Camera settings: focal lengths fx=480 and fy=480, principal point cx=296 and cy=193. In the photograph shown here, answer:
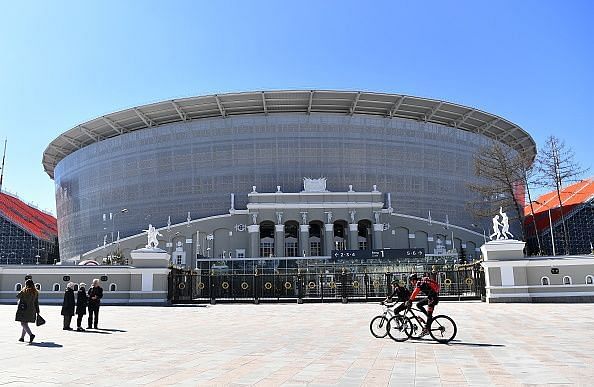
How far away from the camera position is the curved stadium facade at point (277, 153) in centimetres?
6856

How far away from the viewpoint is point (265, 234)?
6938 cm

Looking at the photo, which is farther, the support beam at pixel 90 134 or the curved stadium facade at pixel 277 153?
the support beam at pixel 90 134

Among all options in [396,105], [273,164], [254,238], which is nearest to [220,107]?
[273,164]

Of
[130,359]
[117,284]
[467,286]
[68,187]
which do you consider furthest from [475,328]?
[68,187]

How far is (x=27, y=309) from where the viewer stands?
1304cm

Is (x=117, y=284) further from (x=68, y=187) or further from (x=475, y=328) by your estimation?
(x=68, y=187)

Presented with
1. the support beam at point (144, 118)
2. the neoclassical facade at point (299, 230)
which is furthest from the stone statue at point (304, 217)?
the support beam at point (144, 118)

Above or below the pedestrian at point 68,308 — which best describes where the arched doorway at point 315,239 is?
above

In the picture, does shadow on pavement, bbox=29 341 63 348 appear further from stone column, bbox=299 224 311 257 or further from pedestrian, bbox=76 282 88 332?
stone column, bbox=299 224 311 257

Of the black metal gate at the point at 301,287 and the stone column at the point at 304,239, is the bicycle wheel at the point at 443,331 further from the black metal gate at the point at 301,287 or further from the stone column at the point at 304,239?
the stone column at the point at 304,239

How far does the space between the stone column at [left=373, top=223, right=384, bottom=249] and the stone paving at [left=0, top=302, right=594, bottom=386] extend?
149 feet

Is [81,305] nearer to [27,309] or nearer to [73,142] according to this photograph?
[27,309]

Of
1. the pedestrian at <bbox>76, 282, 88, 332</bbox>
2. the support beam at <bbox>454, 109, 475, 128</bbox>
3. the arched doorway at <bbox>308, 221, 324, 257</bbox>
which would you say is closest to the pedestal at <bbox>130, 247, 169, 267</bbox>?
the pedestrian at <bbox>76, 282, 88, 332</bbox>

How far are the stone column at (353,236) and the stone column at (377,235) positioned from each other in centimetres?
231
